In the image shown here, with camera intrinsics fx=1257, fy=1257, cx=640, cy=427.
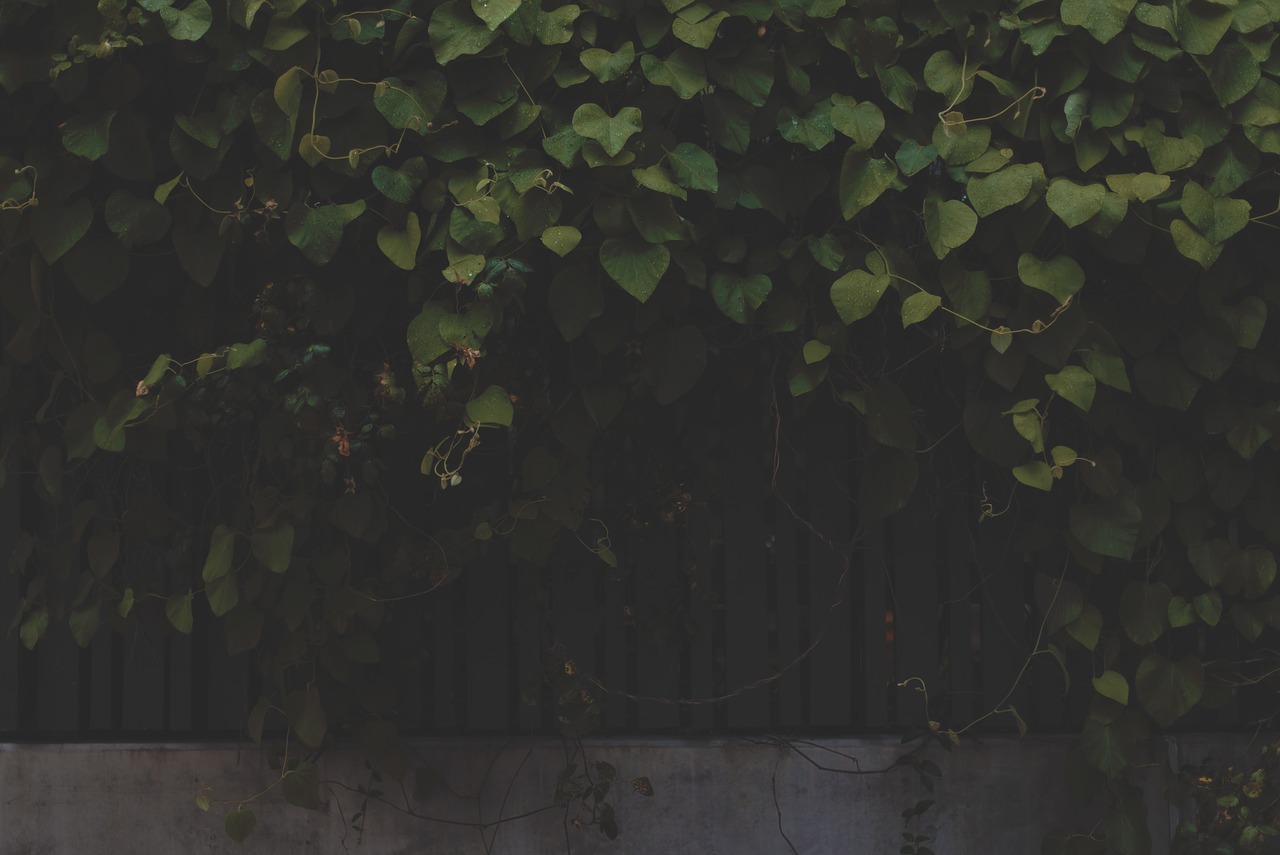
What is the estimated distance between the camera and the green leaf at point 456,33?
2791 millimetres

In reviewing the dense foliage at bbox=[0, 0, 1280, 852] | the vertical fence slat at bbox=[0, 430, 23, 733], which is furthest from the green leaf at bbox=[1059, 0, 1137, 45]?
the vertical fence slat at bbox=[0, 430, 23, 733]

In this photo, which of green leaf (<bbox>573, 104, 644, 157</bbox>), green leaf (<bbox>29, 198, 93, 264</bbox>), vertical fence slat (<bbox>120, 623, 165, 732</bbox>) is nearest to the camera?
green leaf (<bbox>573, 104, 644, 157</bbox>)

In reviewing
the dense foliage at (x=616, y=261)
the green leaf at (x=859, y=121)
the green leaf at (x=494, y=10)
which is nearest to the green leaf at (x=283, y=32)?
the dense foliage at (x=616, y=261)

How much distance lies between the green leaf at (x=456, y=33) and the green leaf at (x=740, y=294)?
76 centimetres

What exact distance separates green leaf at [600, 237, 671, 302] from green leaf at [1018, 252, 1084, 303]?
83cm

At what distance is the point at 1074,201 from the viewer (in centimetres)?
283

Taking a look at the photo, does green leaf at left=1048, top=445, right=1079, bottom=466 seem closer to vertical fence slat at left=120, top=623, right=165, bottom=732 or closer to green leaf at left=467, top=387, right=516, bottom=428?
green leaf at left=467, top=387, right=516, bottom=428

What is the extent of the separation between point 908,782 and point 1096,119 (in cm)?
175

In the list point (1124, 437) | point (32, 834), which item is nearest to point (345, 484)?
point (32, 834)

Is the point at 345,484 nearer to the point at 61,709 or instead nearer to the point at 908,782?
the point at 61,709

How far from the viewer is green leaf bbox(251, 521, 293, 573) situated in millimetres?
3008

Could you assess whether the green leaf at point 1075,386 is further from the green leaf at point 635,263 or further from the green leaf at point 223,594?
the green leaf at point 223,594

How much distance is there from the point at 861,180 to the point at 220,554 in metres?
1.77

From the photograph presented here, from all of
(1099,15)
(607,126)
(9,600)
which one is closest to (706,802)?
(607,126)
